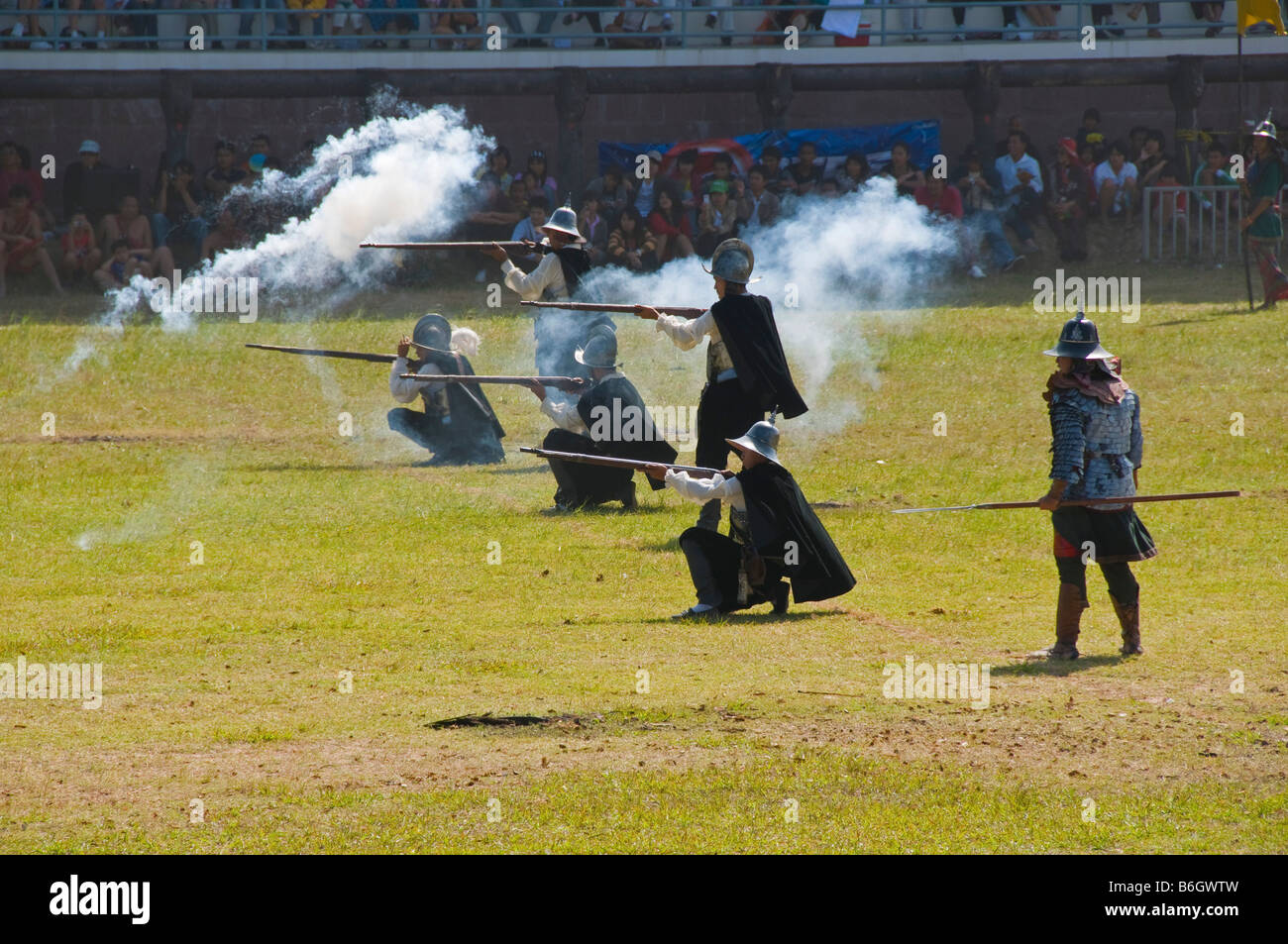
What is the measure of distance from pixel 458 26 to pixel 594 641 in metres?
18.1

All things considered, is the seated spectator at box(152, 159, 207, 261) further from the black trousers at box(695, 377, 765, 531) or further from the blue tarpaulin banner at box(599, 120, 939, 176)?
the black trousers at box(695, 377, 765, 531)

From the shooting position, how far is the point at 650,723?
26.4 ft

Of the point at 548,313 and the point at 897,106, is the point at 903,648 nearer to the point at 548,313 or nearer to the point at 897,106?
the point at 548,313

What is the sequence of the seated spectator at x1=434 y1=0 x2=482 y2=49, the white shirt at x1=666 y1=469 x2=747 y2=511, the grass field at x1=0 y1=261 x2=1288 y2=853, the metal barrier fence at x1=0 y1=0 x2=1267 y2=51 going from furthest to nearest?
the seated spectator at x1=434 y1=0 x2=482 y2=49 → the metal barrier fence at x1=0 y1=0 x2=1267 y2=51 → the white shirt at x1=666 y1=469 x2=747 y2=511 → the grass field at x1=0 y1=261 x2=1288 y2=853

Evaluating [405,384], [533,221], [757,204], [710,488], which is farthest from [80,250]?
[710,488]

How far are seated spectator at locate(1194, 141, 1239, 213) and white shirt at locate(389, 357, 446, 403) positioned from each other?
1218 centimetres

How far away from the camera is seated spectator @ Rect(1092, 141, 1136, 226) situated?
24.5m

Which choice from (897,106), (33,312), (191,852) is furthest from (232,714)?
(897,106)

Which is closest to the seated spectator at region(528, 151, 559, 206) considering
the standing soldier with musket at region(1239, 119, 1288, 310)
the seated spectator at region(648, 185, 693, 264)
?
the seated spectator at region(648, 185, 693, 264)

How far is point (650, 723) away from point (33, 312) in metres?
15.6

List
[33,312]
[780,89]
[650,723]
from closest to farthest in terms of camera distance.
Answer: [650,723] < [33,312] < [780,89]

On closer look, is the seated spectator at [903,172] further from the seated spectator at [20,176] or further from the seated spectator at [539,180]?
the seated spectator at [20,176]

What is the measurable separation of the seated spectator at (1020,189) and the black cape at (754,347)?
1282cm

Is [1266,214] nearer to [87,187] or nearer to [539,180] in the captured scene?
[539,180]
